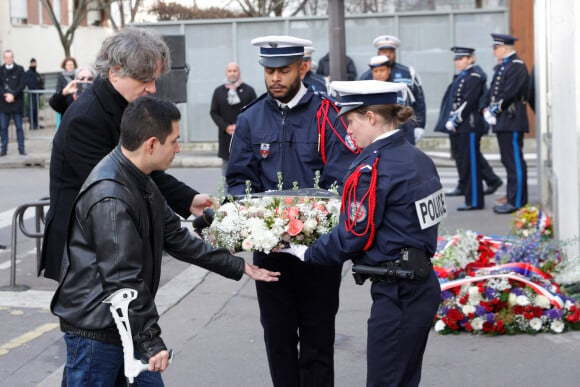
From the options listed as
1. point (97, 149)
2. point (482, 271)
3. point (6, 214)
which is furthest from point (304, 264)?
point (6, 214)

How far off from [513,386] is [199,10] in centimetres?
2907

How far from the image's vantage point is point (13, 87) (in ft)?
68.6

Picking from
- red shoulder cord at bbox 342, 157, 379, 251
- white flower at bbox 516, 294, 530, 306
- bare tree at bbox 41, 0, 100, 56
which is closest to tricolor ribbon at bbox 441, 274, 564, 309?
white flower at bbox 516, 294, 530, 306

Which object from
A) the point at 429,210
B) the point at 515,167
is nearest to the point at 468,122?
the point at 515,167

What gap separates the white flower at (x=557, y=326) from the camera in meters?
6.66

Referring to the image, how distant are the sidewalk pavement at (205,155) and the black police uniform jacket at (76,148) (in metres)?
14.0

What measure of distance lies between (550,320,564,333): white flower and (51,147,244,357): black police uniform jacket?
3.60 metres

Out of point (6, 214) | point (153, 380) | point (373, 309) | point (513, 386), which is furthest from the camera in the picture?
point (6, 214)

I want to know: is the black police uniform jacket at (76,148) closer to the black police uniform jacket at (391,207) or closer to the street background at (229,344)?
the black police uniform jacket at (391,207)

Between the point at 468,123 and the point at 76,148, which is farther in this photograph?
the point at 468,123

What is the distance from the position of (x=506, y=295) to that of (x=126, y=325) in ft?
12.3

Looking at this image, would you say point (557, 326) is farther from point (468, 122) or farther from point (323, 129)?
point (468, 122)

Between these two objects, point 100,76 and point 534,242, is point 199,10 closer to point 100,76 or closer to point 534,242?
point 534,242

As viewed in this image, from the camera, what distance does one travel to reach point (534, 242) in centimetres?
756
